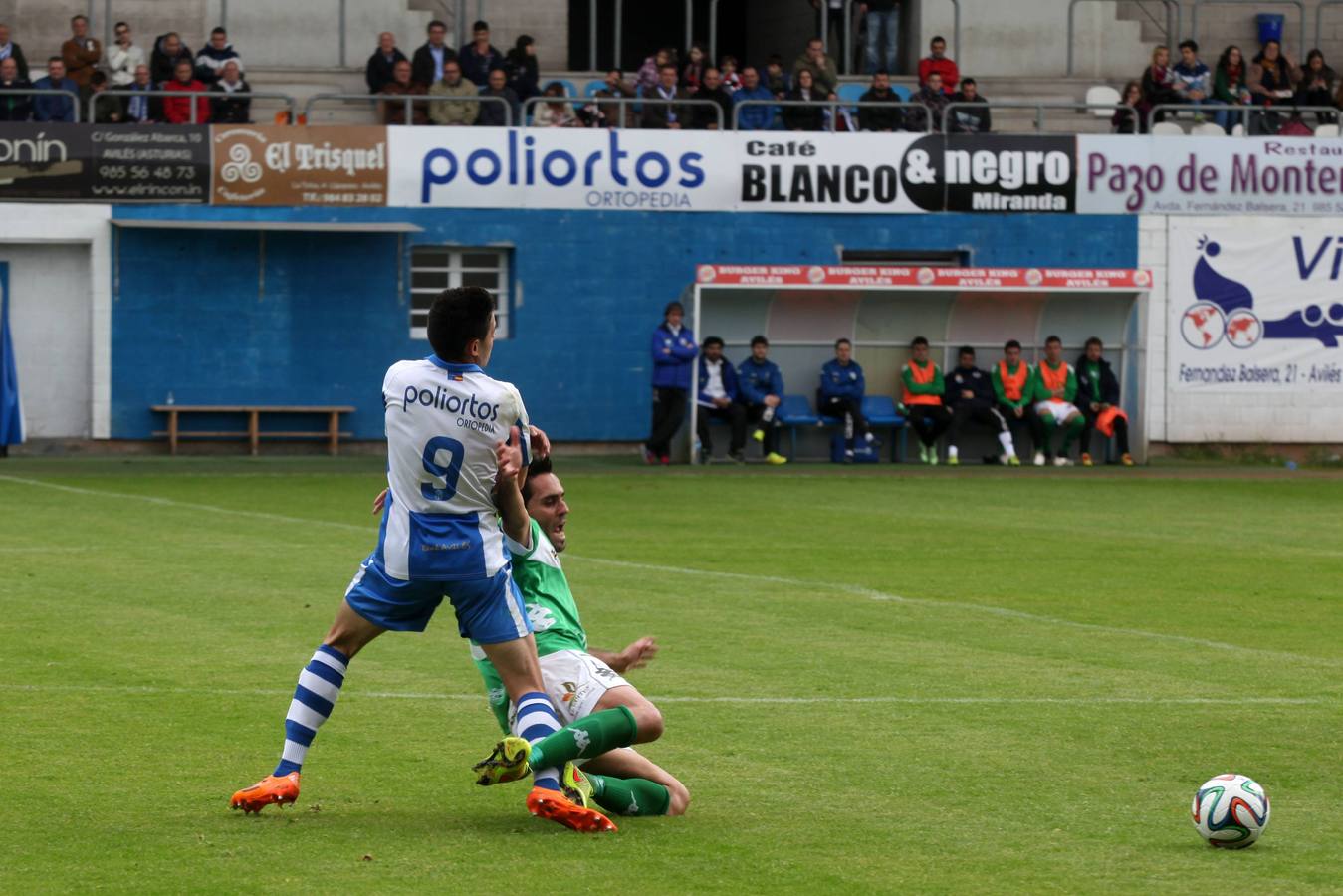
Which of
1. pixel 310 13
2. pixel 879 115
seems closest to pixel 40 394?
pixel 310 13

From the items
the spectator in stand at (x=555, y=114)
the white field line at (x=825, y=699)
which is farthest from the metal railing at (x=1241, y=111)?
the white field line at (x=825, y=699)

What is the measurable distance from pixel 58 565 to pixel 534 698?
915 centimetres

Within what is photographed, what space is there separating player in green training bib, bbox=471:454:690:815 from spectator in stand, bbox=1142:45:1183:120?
24931 millimetres

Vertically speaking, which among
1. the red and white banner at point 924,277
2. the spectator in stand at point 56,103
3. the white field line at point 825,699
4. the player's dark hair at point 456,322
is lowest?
the white field line at point 825,699

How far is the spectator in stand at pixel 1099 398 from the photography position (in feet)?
91.4

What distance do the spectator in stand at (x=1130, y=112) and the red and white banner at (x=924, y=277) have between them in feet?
9.91

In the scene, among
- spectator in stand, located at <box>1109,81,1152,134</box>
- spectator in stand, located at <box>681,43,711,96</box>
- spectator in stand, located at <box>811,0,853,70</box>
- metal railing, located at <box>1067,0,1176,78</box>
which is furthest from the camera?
metal railing, located at <box>1067,0,1176,78</box>

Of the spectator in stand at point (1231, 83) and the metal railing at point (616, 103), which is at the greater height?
the spectator in stand at point (1231, 83)

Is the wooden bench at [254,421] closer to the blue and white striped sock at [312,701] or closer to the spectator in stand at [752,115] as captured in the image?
the spectator in stand at [752,115]

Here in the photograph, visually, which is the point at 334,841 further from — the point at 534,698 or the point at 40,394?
the point at 40,394

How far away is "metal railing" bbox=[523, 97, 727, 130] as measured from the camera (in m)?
27.3

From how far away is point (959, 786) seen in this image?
7523mm

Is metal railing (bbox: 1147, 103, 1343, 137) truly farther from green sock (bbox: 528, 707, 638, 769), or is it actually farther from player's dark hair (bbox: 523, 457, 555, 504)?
green sock (bbox: 528, 707, 638, 769)

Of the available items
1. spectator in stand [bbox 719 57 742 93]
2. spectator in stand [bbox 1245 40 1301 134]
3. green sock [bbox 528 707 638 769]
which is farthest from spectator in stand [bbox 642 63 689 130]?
green sock [bbox 528 707 638 769]
